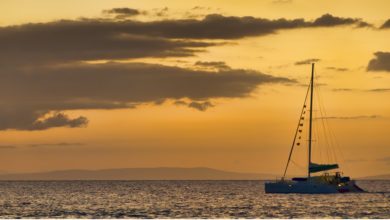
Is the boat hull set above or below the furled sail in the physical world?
below

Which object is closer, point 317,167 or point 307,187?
point 307,187

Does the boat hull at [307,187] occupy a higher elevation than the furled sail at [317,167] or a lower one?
lower

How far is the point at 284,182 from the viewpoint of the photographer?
16550 cm

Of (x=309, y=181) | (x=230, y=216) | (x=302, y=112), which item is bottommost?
(x=230, y=216)

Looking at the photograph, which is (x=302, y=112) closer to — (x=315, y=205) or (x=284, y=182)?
(x=284, y=182)

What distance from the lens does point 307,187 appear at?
15800cm

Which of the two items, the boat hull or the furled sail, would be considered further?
the furled sail

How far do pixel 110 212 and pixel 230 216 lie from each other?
17.9 metres

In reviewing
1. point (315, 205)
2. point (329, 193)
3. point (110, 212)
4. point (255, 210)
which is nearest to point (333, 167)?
point (329, 193)

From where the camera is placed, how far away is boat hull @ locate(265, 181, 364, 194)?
158250 mm

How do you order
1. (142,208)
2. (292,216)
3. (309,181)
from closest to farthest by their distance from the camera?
(292,216) < (142,208) < (309,181)

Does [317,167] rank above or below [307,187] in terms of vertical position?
above

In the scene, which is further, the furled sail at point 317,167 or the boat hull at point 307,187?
the furled sail at point 317,167

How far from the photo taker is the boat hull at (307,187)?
15825cm
